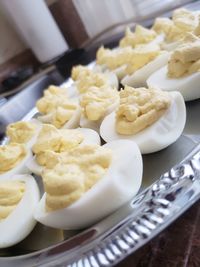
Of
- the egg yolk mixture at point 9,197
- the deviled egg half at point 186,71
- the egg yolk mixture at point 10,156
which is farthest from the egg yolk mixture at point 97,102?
the egg yolk mixture at point 9,197

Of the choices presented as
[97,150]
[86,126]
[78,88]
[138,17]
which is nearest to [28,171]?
[86,126]

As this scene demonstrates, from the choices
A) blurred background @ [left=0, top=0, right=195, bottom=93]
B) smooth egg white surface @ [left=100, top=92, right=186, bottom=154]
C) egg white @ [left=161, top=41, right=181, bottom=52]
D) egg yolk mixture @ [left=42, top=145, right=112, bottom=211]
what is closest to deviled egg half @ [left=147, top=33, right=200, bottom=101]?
smooth egg white surface @ [left=100, top=92, right=186, bottom=154]

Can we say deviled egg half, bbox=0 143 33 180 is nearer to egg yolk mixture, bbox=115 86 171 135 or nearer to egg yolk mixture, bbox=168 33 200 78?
egg yolk mixture, bbox=115 86 171 135

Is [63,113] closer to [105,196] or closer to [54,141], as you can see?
[54,141]

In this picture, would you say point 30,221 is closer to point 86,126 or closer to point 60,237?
point 60,237

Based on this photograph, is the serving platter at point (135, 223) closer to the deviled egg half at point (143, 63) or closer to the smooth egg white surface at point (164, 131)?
the smooth egg white surface at point (164, 131)
